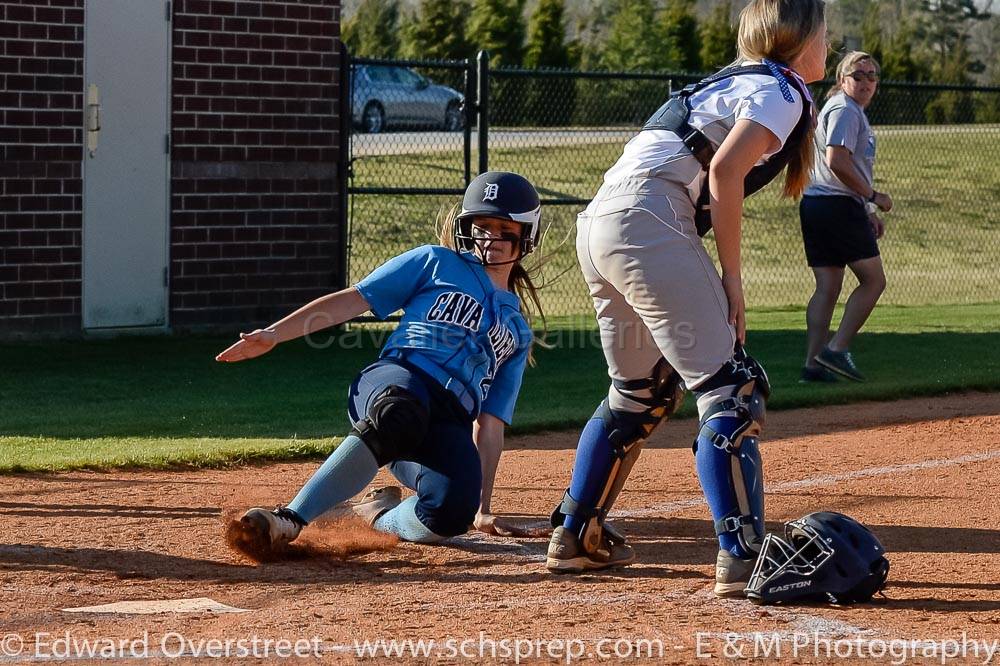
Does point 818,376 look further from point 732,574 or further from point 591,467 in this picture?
point 732,574

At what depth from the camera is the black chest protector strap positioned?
4.59 meters

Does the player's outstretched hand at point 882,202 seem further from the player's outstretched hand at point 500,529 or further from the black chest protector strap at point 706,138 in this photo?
the black chest protector strap at point 706,138

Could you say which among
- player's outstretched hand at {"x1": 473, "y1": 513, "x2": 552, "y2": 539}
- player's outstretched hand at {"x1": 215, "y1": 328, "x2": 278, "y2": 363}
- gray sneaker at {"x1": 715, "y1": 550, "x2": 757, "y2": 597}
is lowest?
player's outstretched hand at {"x1": 473, "y1": 513, "x2": 552, "y2": 539}

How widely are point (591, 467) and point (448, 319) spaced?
84 centimetres

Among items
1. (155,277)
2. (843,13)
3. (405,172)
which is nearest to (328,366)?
(155,277)

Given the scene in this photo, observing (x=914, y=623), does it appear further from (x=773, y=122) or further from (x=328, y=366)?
(x=328, y=366)

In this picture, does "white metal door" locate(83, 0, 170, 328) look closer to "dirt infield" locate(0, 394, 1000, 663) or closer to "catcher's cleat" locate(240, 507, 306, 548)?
"dirt infield" locate(0, 394, 1000, 663)

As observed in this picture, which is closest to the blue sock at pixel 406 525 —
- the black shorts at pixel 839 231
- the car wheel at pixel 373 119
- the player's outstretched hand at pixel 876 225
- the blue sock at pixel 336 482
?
the blue sock at pixel 336 482

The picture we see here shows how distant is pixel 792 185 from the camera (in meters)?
4.81

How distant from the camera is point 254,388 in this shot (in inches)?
379

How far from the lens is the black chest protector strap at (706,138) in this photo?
459 cm

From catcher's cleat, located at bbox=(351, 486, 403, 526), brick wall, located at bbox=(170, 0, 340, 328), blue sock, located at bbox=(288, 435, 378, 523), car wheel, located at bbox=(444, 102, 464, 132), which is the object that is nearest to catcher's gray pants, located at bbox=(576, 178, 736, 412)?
blue sock, located at bbox=(288, 435, 378, 523)

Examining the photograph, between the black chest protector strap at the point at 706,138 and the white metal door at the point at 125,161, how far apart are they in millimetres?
7577

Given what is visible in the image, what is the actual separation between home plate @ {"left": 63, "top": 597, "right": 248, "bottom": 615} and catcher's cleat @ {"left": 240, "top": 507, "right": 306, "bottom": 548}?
39cm
